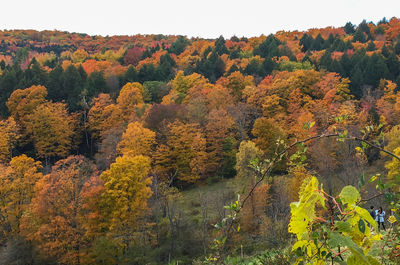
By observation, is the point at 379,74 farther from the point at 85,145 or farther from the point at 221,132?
the point at 85,145

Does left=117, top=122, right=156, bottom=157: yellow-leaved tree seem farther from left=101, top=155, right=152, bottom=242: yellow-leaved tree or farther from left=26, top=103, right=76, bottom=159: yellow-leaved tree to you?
left=26, top=103, right=76, bottom=159: yellow-leaved tree

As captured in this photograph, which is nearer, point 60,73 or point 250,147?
point 250,147

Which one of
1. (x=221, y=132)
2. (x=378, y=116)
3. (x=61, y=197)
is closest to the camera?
(x=61, y=197)

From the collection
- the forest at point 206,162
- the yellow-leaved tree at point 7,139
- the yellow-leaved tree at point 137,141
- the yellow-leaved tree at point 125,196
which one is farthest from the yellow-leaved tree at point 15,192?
the yellow-leaved tree at point 7,139

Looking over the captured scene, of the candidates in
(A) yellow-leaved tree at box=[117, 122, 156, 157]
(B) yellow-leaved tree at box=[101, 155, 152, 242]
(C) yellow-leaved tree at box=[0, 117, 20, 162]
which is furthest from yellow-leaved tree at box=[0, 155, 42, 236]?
(C) yellow-leaved tree at box=[0, 117, 20, 162]

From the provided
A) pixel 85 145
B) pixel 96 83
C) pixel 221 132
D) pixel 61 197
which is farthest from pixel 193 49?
pixel 61 197

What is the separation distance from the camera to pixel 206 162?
3991 cm

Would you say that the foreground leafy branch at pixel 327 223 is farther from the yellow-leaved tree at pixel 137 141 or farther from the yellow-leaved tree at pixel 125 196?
the yellow-leaved tree at pixel 137 141

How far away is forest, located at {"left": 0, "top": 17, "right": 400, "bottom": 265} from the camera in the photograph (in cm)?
174

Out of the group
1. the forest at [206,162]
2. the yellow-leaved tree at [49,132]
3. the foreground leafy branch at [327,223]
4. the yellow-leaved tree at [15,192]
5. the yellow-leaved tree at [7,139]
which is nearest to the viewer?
the foreground leafy branch at [327,223]

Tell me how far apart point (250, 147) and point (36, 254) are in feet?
70.4

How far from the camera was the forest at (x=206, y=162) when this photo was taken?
5.71 feet

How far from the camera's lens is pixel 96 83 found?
6031cm

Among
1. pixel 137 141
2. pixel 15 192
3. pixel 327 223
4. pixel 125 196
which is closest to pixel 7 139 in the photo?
pixel 15 192
